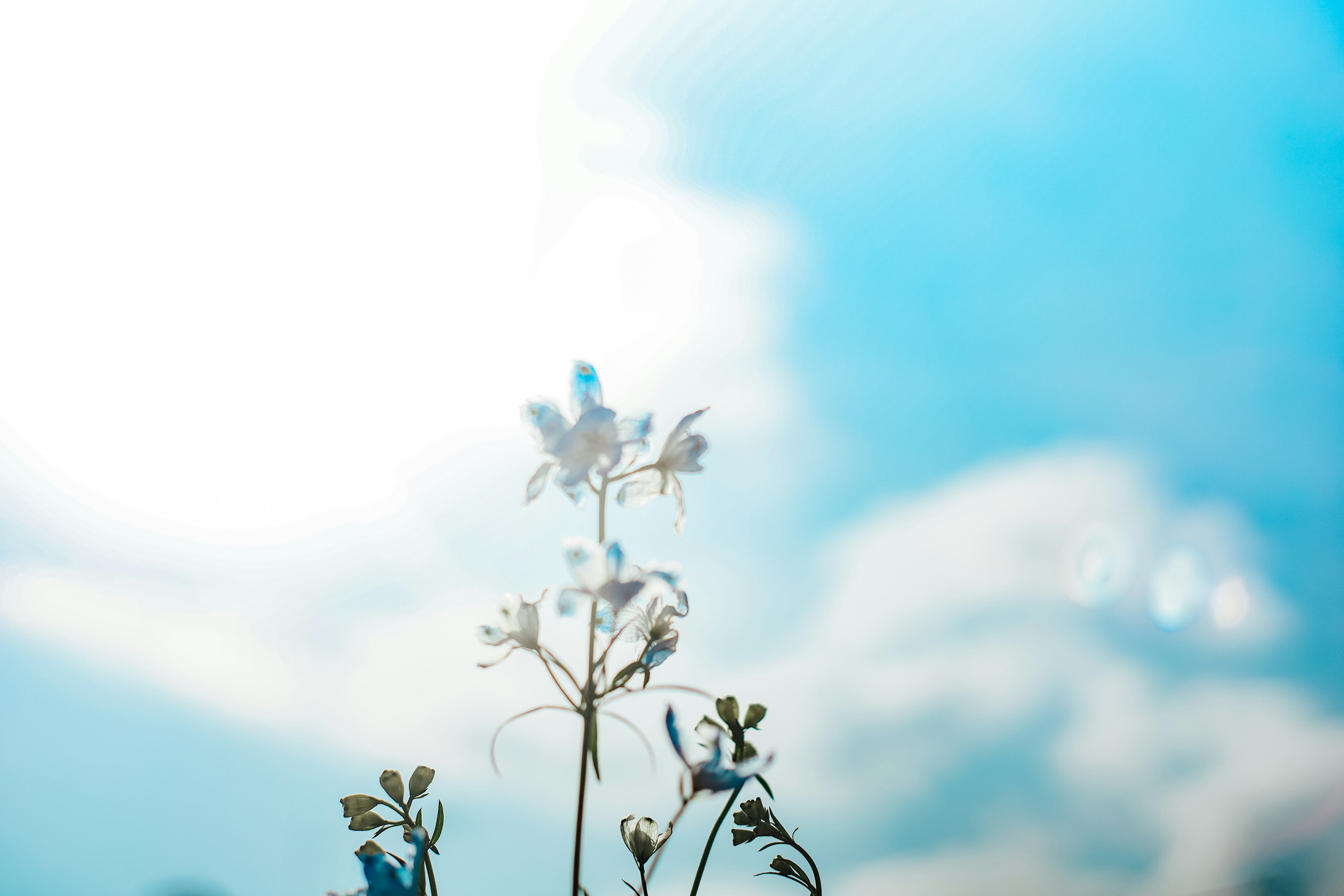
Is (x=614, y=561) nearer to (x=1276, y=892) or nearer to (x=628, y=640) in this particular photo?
(x=628, y=640)

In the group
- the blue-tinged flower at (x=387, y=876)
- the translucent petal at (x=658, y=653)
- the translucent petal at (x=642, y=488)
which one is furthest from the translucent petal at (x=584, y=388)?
the blue-tinged flower at (x=387, y=876)

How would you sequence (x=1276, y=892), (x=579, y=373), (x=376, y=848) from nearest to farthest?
(x=376, y=848) → (x=579, y=373) → (x=1276, y=892)

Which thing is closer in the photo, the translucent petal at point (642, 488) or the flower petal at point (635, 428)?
the flower petal at point (635, 428)

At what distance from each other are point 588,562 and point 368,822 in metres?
0.68

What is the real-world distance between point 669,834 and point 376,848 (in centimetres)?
47

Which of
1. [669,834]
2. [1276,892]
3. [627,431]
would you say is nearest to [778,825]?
[669,834]

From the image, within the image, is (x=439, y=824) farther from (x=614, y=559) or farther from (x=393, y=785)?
(x=614, y=559)

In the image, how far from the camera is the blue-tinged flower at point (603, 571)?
103 cm

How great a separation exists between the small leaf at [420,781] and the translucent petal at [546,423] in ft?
2.02

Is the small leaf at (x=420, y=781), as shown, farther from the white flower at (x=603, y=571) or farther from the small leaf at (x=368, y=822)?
the white flower at (x=603, y=571)

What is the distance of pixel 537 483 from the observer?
128 centimetres

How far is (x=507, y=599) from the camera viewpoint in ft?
3.93

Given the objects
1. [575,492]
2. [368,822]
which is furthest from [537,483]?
[368,822]

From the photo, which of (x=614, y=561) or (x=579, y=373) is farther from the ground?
(x=579, y=373)
